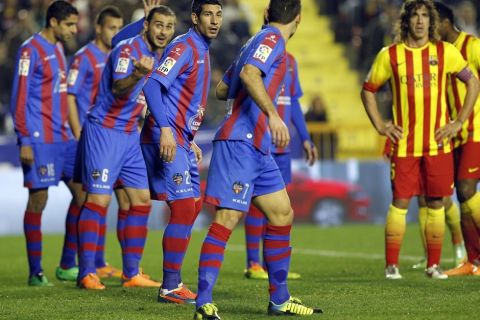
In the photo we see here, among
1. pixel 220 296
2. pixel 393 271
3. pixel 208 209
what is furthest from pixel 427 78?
pixel 208 209

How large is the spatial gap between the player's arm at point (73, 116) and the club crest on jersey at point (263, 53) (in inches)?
155

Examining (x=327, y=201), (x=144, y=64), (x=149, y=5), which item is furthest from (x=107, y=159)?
(x=327, y=201)

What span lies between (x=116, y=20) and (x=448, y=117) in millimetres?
3197

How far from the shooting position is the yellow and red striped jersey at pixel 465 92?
32.2ft

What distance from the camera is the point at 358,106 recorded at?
941 inches

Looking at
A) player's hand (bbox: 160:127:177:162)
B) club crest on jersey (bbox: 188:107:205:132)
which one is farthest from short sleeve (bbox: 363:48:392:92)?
player's hand (bbox: 160:127:177:162)

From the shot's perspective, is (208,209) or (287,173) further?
(208,209)

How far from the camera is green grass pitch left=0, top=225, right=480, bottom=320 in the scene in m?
7.34

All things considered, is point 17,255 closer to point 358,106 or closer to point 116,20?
point 116,20

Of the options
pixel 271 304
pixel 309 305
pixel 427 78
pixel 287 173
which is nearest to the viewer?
pixel 271 304

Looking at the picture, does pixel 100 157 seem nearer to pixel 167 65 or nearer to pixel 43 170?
pixel 43 170

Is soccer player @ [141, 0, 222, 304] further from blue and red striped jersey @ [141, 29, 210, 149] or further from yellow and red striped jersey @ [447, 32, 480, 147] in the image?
yellow and red striped jersey @ [447, 32, 480, 147]

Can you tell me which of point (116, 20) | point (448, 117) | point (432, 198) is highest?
point (116, 20)

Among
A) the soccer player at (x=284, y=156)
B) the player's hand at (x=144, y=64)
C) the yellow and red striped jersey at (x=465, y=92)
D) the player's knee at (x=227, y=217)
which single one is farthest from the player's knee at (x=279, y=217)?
the yellow and red striped jersey at (x=465, y=92)
